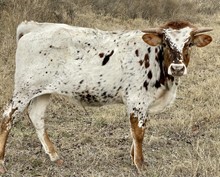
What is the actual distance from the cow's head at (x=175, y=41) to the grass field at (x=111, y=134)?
119 centimetres

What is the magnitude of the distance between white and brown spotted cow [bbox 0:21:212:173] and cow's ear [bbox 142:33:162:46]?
0.04ft

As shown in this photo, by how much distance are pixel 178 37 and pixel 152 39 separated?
0.31 meters

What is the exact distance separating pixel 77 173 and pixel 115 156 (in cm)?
77

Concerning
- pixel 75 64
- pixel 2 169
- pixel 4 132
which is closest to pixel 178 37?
pixel 75 64

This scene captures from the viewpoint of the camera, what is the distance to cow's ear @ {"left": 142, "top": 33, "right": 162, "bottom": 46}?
569 cm

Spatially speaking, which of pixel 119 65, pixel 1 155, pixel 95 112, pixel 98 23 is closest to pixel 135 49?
pixel 119 65

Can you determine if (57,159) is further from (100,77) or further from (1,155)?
(100,77)

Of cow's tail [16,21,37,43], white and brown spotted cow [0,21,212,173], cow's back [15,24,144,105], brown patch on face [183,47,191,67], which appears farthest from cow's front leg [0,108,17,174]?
brown patch on face [183,47,191,67]

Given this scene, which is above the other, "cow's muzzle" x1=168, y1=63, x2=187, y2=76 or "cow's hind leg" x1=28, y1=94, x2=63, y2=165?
"cow's muzzle" x1=168, y1=63, x2=187, y2=76

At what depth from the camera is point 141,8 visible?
20.3 m

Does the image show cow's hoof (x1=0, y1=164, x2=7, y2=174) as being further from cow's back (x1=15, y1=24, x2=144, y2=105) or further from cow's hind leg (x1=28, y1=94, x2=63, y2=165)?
cow's back (x1=15, y1=24, x2=144, y2=105)

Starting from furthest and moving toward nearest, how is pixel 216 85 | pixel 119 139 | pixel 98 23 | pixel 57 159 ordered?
pixel 98 23 → pixel 216 85 → pixel 119 139 → pixel 57 159

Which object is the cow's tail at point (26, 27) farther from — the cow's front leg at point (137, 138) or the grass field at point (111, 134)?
the cow's front leg at point (137, 138)

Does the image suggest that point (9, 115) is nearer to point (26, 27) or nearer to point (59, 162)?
point (59, 162)
